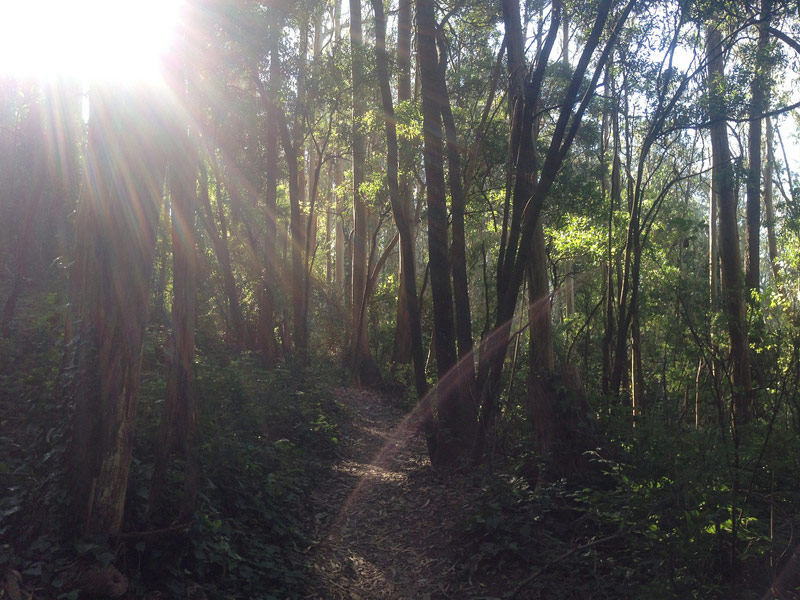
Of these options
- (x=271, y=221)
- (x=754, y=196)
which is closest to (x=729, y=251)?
(x=754, y=196)

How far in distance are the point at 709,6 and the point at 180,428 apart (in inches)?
292

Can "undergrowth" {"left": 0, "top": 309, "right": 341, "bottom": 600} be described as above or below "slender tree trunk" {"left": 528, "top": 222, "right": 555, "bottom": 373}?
below

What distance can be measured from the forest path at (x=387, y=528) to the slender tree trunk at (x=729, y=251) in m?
4.78

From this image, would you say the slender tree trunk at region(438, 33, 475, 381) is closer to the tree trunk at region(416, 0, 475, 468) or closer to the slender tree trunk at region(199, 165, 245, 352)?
the tree trunk at region(416, 0, 475, 468)

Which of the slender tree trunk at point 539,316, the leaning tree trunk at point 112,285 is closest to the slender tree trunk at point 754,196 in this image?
the slender tree trunk at point 539,316

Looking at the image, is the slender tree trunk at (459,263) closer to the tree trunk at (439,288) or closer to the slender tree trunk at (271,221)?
the tree trunk at (439,288)

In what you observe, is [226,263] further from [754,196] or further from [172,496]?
[754,196]

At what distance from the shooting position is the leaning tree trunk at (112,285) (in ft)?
12.9

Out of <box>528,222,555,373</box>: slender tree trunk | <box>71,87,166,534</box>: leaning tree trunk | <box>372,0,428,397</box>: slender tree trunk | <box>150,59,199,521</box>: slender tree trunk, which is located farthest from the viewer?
<box>528,222,555,373</box>: slender tree trunk

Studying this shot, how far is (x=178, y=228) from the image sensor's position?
4.57 m

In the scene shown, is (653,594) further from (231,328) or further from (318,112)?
(318,112)

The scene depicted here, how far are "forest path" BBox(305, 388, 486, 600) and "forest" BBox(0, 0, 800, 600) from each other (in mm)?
42

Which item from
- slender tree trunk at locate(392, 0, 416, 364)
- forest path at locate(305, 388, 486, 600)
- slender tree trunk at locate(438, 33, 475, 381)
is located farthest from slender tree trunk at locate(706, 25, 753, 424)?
slender tree trunk at locate(392, 0, 416, 364)

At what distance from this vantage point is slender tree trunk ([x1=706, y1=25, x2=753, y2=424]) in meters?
9.19
